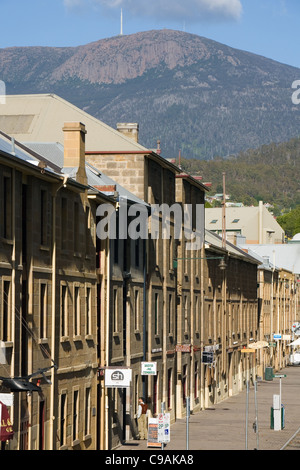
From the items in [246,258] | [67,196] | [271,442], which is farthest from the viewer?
[246,258]

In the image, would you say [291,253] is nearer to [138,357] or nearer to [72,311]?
[138,357]

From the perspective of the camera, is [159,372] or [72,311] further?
[159,372]

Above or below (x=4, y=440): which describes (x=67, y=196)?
above

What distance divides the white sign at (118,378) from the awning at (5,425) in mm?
11457

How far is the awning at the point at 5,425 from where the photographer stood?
27.4m

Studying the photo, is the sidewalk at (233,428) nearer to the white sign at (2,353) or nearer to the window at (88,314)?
the window at (88,314)

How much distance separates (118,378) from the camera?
129ft

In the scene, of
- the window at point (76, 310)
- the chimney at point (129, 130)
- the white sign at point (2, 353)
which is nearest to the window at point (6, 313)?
the white sign at point (2, 353)

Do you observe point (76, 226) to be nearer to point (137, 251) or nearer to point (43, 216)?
point (43, 216)

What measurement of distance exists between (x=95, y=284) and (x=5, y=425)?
12556mm

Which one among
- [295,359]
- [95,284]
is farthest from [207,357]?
[295,359]

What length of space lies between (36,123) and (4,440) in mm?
25245
